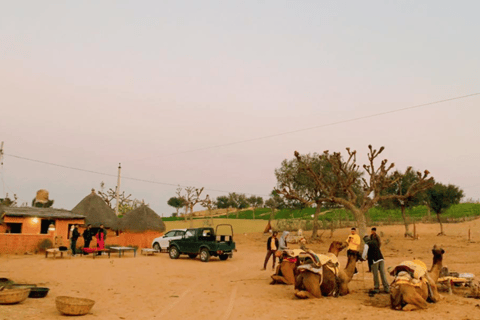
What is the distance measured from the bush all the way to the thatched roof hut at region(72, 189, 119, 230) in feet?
20.3

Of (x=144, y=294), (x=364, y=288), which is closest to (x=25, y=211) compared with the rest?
(x=144, y=294)

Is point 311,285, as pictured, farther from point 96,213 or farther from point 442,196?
point 442,196

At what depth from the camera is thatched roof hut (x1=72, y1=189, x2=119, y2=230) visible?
34.8 metres

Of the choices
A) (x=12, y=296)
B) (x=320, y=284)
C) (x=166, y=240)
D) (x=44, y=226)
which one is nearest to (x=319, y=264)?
(x=320, y=284)

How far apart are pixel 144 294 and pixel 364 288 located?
6729mm

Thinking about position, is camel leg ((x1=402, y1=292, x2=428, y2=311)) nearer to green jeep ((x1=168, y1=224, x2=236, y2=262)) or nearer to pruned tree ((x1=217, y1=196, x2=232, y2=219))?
green jeep ((x1=168, y1=224, x2=236, y2=262))

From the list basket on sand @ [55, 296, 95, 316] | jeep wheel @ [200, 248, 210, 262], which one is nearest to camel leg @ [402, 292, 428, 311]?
basket on sand @ [55, 296, 95, 316]

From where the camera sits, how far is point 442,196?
3847 centimetres

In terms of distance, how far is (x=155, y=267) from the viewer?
20234 mm

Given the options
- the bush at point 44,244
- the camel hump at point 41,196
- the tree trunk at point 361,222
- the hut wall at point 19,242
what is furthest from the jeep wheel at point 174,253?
the camel hump at point 41,196

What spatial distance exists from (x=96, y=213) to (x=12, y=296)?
25.7 meters

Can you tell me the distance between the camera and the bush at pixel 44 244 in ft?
91.7

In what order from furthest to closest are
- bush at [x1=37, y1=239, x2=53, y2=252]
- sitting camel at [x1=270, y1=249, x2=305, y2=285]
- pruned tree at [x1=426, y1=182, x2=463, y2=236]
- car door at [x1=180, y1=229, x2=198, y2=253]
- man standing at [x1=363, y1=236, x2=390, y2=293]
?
A: pruned tree at [x1=426, y1=182, x2=463, y2=236] → bush at [x1=37, y1=239, x2=53, y2=252] → car door at [x1=180, y1=229, x2=198, y2=253] → sitting camel at [x1=270, y1=249, x2=305, y2=285] → man standing at [x1=363, y1=236, x2=390, y2=293]

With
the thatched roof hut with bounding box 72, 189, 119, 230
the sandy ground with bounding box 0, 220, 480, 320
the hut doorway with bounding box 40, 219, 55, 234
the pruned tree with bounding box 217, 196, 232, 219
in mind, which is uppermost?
the pruned tree with bounding box 217, 196, 232, 219
